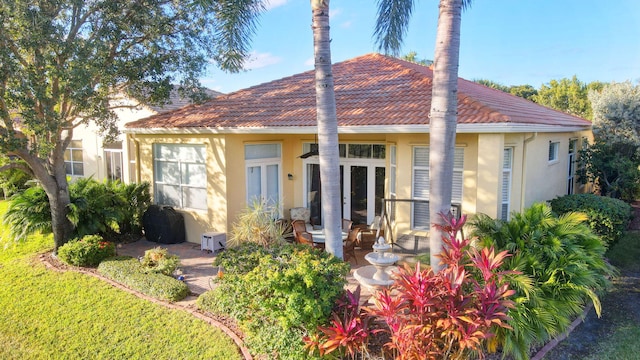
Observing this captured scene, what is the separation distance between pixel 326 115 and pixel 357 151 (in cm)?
545

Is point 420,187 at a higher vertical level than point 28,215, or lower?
higher

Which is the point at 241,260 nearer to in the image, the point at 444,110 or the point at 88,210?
the point at 444,110

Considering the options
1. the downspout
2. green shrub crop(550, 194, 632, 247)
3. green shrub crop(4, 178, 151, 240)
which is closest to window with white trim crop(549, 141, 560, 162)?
green shrub crop(550, 194, 632, 247)

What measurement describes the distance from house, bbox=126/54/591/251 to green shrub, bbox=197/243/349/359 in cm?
488

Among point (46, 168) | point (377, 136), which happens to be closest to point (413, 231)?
point (377, 136)

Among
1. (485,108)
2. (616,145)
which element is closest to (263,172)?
(485,108)

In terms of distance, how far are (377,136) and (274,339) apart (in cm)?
748

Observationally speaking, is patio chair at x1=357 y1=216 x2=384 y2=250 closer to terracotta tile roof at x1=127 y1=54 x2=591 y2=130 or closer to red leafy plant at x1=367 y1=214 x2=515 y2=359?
terracotta tile roof at x1=127 y1=54 x2=591 y2=130

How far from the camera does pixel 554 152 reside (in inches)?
561

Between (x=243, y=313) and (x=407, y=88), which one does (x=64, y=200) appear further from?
(x=407, y=88)

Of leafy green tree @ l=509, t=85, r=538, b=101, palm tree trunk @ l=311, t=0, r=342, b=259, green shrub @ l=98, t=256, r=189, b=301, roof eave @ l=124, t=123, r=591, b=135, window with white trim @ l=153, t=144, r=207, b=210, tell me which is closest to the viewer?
palm tree trunk @ l=311, t=0, r=342, b=259

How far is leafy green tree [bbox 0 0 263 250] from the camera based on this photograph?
9719 millimetres

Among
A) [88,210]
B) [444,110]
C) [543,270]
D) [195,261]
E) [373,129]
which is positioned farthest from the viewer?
[88,210]

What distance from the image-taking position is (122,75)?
39.9ft
